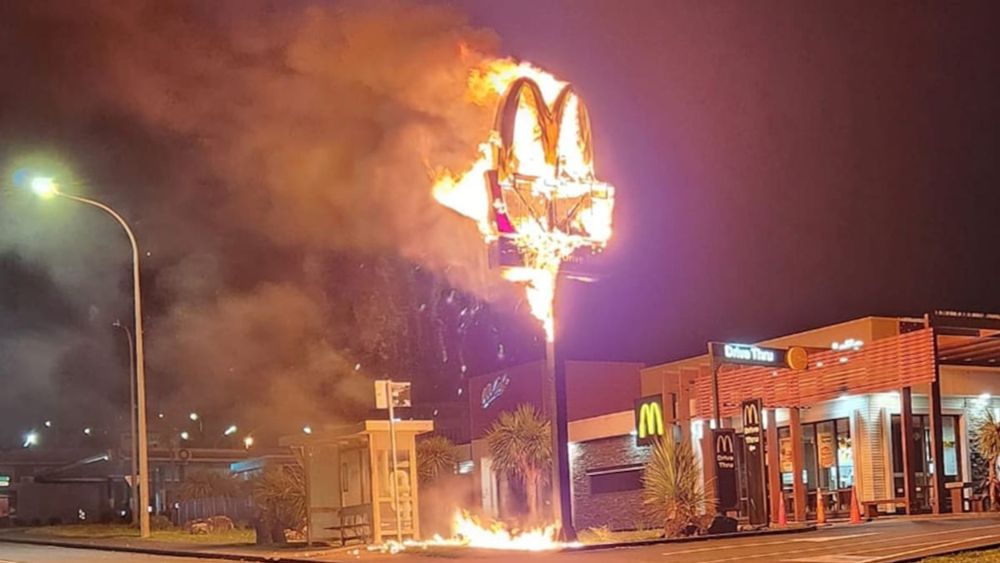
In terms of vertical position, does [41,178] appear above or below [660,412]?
above

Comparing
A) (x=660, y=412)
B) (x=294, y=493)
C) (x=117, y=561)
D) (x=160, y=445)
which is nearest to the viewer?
(x=117, y=561)

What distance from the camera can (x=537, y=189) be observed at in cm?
1983

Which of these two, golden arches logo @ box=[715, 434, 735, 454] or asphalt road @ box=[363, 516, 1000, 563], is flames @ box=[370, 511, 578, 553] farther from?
golden arches logo @ box=[715, 434, 735, 454]

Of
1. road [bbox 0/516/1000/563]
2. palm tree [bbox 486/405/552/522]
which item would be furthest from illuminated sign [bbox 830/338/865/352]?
road [bbox 0/516/1000/563]

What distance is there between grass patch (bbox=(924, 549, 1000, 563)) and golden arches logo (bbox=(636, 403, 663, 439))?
14.9 m

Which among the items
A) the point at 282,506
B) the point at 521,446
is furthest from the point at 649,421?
the point at 282,506

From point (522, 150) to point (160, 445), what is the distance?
136 ft

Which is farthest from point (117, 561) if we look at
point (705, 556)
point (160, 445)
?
point (160, 445)

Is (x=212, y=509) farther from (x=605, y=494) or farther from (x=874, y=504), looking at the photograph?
(x=874, y=504)

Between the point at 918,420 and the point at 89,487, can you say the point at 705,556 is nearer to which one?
the point at 918,420

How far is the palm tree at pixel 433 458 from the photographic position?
3528cm

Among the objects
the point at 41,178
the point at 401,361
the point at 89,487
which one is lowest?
the point at 89,487

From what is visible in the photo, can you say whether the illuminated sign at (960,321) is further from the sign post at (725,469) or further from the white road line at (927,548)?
the white road line at (927,548)

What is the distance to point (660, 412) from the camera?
29531 mm
